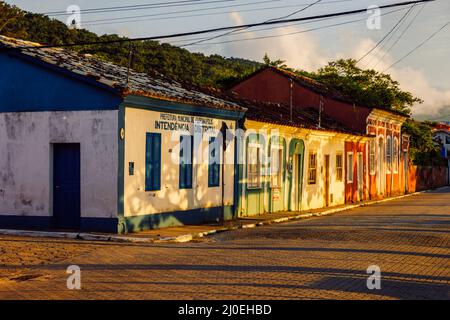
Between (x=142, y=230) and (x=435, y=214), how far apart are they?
1210 centimetres

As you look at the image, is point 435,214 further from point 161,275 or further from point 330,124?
point 161,275

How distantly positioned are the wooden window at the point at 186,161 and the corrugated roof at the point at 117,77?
1072 mm

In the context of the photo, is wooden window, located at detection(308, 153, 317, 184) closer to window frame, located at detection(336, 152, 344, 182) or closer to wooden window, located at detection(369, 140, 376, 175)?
window frame, located at detection(336, 152, 344, 182)

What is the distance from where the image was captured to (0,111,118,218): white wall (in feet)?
54.5

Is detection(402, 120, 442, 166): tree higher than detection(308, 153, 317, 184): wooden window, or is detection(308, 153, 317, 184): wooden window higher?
detection(402, 120, 442, 166): tree

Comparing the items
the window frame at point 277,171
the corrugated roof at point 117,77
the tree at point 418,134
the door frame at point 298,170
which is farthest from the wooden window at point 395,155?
the corrugated roof at point 117,77

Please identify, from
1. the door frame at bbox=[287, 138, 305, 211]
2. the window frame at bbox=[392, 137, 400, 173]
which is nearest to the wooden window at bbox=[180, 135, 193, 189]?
the door frame at bbox=[287, 138, 305, 211]

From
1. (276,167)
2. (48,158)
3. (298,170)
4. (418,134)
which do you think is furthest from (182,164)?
(418,134)

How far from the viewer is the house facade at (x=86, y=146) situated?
16.6m

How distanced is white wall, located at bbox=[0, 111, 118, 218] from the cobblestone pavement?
1.85 meters

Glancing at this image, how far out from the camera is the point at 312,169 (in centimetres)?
2930

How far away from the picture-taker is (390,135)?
42.7m

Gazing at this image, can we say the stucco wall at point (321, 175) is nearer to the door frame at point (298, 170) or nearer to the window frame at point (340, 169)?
the window frame at point (340, 169)

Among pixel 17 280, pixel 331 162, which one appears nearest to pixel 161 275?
pixel 17 280
